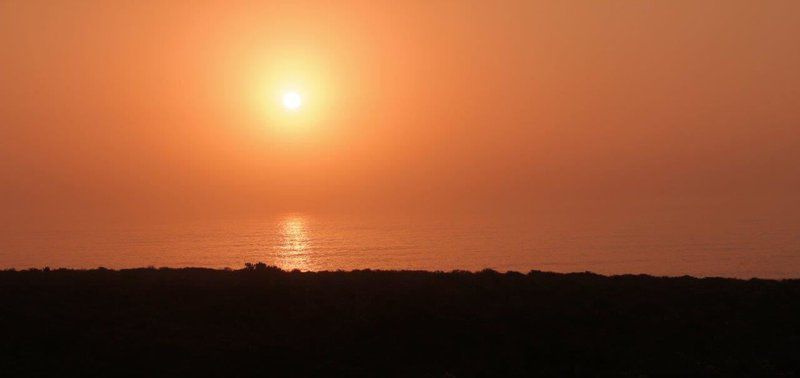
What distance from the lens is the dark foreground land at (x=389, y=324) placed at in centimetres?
1788

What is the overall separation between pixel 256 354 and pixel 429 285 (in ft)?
26.9

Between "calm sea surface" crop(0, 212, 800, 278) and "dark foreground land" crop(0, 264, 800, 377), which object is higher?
"calm sea surface" crop(0, 212, 800, 278)

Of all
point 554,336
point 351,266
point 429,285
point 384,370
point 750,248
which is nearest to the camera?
point 384,370

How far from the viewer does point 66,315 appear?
2133cm

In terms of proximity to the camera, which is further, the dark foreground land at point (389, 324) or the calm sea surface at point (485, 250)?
the calm sea surface at point (485, 250)

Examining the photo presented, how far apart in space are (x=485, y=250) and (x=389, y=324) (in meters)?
112

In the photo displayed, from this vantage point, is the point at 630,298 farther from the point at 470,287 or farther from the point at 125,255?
the point at 125,255

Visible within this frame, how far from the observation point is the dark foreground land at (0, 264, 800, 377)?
1788 cm

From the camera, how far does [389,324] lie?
67.8ft

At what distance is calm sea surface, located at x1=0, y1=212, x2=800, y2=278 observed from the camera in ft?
336

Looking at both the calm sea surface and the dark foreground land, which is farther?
the calm sea surface

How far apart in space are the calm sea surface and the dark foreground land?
68.7 meters

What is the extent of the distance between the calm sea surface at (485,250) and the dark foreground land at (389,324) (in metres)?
68.7

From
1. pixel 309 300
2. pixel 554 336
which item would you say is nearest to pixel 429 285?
pixel 309 300
